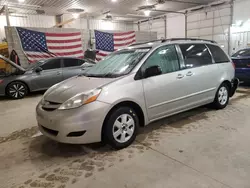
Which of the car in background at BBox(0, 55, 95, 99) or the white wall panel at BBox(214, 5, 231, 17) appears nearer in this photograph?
the car in background at BBox(0, 55, 95, 99)

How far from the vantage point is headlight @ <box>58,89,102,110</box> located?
2.39 metres

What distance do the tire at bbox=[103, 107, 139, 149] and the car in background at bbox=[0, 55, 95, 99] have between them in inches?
181

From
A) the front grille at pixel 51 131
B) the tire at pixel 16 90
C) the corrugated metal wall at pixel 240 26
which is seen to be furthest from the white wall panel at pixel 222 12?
the front grille at pixel 51 131

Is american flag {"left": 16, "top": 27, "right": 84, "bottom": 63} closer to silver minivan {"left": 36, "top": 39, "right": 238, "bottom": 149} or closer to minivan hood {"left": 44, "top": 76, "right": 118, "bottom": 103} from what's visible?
silver minivan {"left": 36, "top": 39, "right": 238, "bottom": 149}

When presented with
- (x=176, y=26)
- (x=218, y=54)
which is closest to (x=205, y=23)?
(x=176, y=26)

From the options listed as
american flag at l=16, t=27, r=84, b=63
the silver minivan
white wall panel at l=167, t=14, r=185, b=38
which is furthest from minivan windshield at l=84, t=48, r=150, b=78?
white wall panel at l=167, t=14, r=185, b=38

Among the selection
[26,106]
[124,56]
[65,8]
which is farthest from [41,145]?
[65,8]

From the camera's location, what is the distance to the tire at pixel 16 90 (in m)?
6.01

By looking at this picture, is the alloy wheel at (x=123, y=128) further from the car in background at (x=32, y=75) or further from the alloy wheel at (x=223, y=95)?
the car in background at (x=32, y=75)

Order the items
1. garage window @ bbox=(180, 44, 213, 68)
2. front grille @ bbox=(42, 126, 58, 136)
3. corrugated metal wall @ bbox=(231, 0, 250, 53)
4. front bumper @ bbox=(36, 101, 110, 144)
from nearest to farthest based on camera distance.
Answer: front bumper @ bbox=(36, 101, 110, 144), front grille @ bbox=(42, 126, 58, 136), garage window @ bbox=(180, 44, 213, 68), corrugated metal wall @ bbox=(231, 0, 250, 53)

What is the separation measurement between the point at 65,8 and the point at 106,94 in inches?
429

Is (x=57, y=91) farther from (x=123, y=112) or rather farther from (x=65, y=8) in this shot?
(x=65, y=8)

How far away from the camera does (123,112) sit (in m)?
2.60

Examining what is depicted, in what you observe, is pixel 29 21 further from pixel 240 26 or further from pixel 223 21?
pixel 240 26
